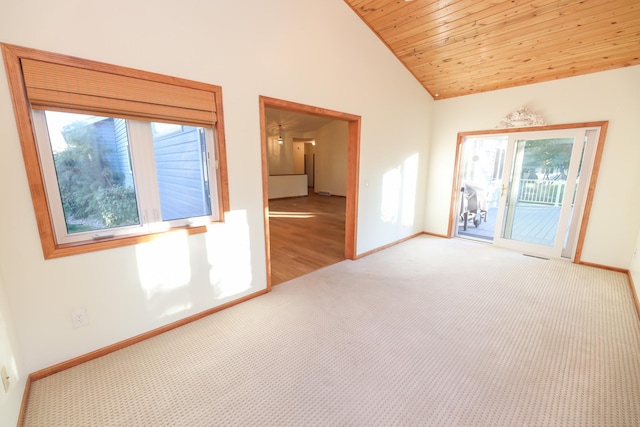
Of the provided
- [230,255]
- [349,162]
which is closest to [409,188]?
[349,162]

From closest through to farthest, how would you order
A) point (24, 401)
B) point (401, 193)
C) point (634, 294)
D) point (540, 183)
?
point (24, 401), point (634, 294), point (540, 183), point (401, 193)

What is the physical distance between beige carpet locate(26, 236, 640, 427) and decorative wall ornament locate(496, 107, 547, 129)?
2.32 m

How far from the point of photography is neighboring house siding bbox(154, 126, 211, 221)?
204 cm

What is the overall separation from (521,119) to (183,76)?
4.45 m

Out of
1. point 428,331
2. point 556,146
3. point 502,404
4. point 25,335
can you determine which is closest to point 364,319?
point 428,331

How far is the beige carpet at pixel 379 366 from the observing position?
1.42 metres

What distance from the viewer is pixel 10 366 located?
1.35 meters

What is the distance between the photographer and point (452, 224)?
475cm

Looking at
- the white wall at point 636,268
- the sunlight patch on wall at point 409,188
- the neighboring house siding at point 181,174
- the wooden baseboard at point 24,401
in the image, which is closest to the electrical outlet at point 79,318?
the wooden baseboard at point 24,401

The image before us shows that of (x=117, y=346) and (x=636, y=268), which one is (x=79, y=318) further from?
(x=636, y=268)

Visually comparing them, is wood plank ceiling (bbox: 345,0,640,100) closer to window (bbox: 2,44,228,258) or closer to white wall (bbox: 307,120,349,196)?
window (bbox: 2,44,228,258)

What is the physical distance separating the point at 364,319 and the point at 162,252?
1.79 metres

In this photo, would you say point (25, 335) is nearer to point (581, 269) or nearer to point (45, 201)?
point (45, 201)

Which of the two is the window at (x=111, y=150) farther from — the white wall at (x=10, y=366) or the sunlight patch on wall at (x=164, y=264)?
the white wall at (x=10, y=366)
